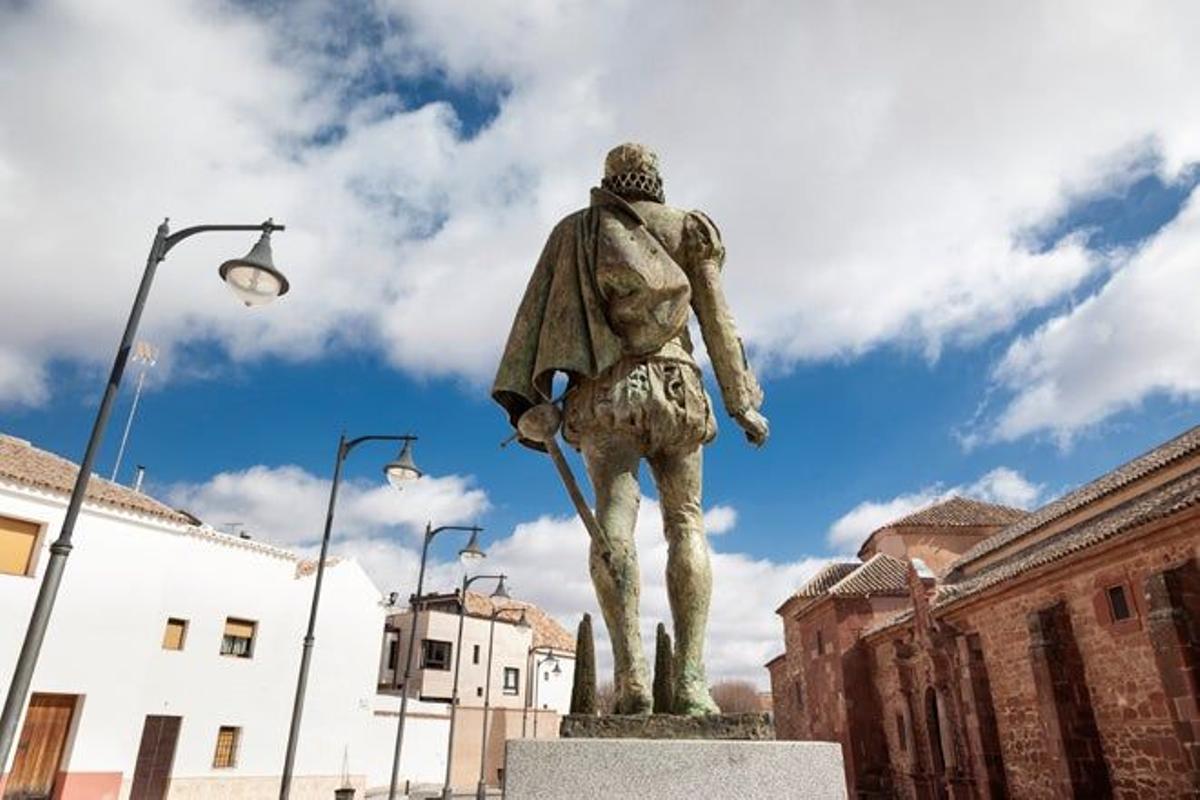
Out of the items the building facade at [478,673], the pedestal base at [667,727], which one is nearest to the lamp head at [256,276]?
the pedestal base at [667,727]

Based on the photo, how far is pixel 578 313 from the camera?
11.1ft

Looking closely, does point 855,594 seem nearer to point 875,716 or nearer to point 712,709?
point 875,716

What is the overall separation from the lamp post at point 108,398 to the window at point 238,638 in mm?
16969

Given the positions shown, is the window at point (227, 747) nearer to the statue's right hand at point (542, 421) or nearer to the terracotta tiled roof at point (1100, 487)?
the statue's right hand at point (542, 421)

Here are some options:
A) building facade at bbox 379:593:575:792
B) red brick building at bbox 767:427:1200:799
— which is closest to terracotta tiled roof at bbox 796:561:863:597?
red brick building at bbox 767:427:1200:799

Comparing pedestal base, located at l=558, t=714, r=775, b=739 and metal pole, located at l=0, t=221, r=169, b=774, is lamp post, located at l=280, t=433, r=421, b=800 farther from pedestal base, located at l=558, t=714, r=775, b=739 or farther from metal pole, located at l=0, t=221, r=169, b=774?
pedestal base, located at l=558, t=714, r=775, b=739

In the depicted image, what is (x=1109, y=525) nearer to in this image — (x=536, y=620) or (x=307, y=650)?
(x=307, y=650)

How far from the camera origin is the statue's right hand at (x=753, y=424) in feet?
11.4

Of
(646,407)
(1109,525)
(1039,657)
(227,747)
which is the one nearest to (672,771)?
(646,407)

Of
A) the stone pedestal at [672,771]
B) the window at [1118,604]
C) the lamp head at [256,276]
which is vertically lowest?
the stone pedestal at [672,771]

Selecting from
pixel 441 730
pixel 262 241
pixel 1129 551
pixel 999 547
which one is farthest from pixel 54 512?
pixel 999 547

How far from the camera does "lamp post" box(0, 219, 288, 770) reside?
5.61 meters

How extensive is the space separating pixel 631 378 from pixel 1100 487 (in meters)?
22.1

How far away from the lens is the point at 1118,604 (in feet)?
46.6
